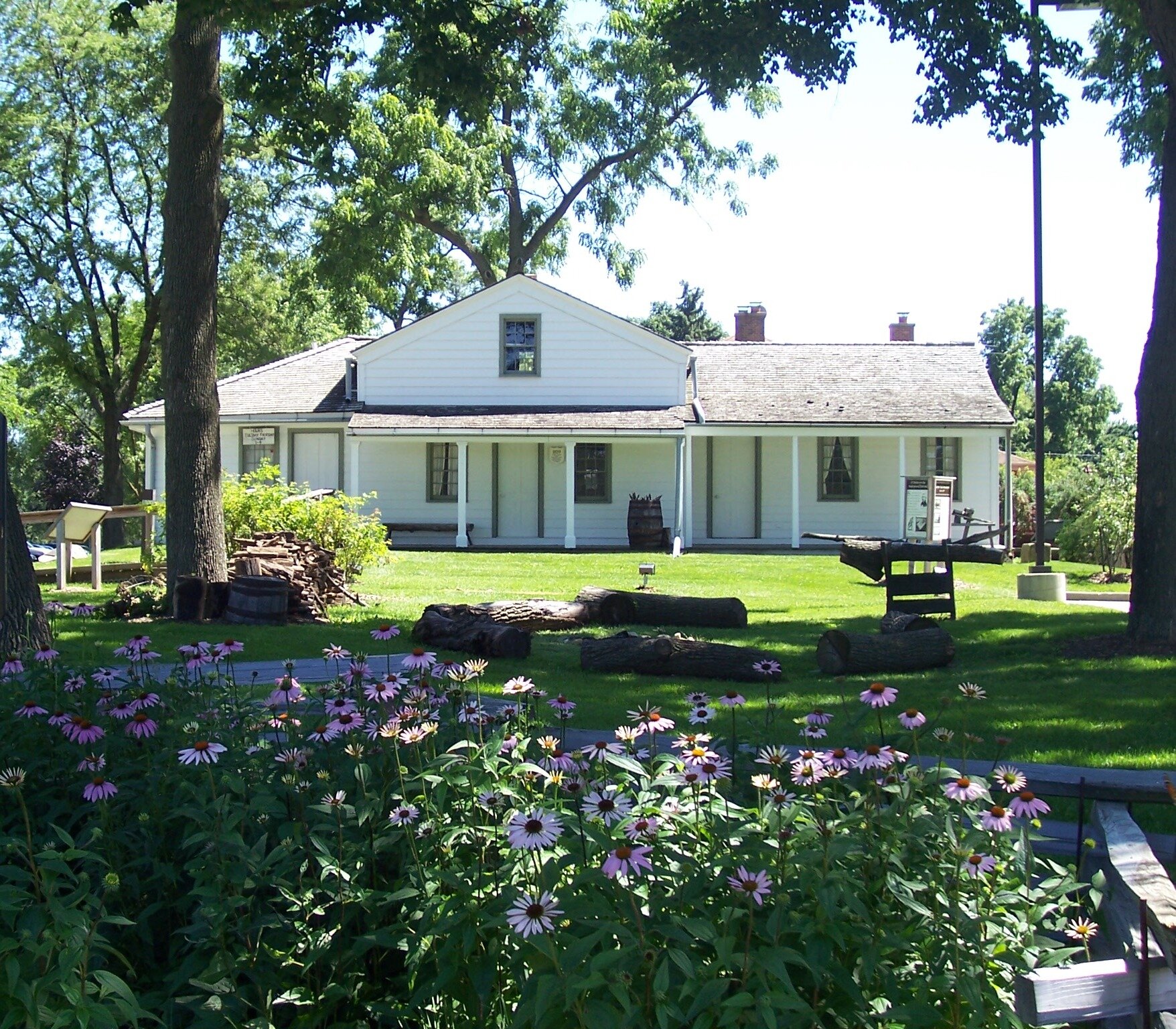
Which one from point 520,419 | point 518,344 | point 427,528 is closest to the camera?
point 520,419

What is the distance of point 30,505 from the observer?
58688mm

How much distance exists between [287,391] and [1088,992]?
1058 inches

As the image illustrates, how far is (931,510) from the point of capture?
1702cm

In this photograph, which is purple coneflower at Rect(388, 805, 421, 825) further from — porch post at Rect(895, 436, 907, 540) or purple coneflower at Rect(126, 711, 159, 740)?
porch post at Rect(895, 436, 907, 540)

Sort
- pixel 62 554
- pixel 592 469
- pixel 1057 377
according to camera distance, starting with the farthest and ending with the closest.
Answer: pixel 1057 377 < pixel 592 469 < pixel 62 554

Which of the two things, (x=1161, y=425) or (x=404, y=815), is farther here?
(x=1161, y=425)

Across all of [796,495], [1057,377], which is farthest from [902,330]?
[1057,377]

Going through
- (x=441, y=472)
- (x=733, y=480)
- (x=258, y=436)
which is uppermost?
(x=258, y=436)

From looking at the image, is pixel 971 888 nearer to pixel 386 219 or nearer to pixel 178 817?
pixel 178 817

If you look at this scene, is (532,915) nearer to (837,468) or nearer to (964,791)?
(964,791)

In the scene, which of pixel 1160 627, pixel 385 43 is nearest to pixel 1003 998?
pixel 1160 627

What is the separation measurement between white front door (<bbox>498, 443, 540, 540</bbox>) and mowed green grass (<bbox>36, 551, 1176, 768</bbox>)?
7.17m

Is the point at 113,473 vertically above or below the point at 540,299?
below

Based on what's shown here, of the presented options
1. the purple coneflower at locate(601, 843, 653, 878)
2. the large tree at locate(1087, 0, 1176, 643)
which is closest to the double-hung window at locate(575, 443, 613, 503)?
the large tree at locate(1087, 0, 1176, 643)
